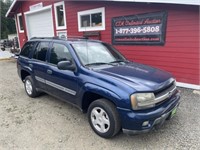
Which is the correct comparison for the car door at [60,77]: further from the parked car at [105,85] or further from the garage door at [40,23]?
the garage door at [40,23]

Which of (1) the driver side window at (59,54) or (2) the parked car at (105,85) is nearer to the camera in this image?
(2) the parked car at (105,85)

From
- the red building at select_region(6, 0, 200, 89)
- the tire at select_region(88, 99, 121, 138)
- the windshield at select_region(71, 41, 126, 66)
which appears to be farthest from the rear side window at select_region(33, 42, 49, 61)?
the red building at select_region(6, 0, 200, 89)

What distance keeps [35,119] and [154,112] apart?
8.49 feet

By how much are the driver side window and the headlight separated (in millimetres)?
1663

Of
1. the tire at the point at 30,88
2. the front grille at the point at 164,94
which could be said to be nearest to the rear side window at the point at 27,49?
the tire at the point at 30,88

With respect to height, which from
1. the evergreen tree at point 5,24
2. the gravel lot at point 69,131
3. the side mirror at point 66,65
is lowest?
the gravel lot at point 69,131

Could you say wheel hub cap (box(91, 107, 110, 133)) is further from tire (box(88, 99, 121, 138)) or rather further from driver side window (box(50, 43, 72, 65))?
driver side window (box(50, 43, 72, 65))

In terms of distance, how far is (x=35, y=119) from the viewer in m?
4.01

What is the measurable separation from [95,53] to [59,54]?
81cm

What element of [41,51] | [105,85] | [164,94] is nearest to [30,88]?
[41,51]

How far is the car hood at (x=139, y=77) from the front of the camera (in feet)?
9.56

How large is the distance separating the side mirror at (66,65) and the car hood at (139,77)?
48 centimetres

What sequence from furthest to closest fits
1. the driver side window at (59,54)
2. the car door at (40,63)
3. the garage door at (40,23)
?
the garage door at (40,23), the car door at (40,63), the driver side window at (59,54)

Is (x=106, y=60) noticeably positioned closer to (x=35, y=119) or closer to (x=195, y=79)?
(x=35, y=119)
